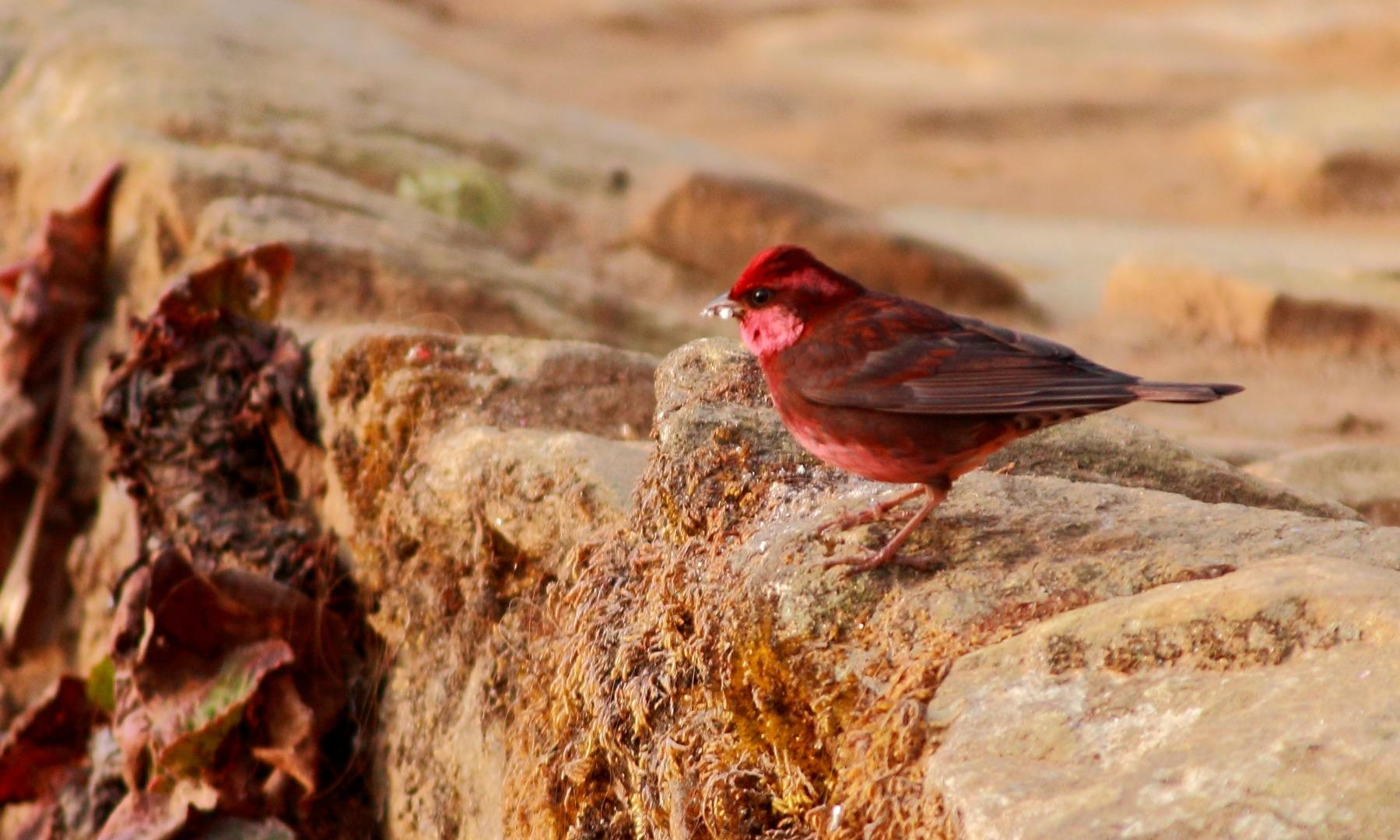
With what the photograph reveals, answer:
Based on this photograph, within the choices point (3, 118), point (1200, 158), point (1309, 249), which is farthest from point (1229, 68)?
point (3, 118)

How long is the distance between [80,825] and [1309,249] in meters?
8.41

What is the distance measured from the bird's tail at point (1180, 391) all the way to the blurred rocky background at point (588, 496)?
0.26 metres

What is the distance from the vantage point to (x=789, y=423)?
326 cm

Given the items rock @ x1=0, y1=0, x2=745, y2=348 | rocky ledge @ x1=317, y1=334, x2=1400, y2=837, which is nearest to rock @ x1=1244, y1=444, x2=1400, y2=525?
rocky ledge @ x1=317, y1=334, x2=1400, y2=837

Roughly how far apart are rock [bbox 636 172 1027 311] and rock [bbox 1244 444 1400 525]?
3.50 meters

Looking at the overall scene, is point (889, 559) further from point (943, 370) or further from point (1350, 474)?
point (1350, 474)

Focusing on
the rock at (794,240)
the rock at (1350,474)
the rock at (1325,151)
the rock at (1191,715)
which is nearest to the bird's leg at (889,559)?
the rock at (1191,715)

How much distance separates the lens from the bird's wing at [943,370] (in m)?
3.10

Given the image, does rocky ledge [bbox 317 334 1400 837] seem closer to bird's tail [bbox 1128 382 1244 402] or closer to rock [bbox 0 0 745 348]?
bird's tail [bbox 1128 382 1244 402]

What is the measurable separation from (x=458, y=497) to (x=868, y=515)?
136cm

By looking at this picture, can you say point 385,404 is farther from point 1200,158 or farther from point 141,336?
point 1200,158

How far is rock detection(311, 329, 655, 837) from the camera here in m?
3.88

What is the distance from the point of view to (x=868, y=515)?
10.4ft

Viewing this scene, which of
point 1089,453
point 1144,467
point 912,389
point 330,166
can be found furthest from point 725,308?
point 330,166
